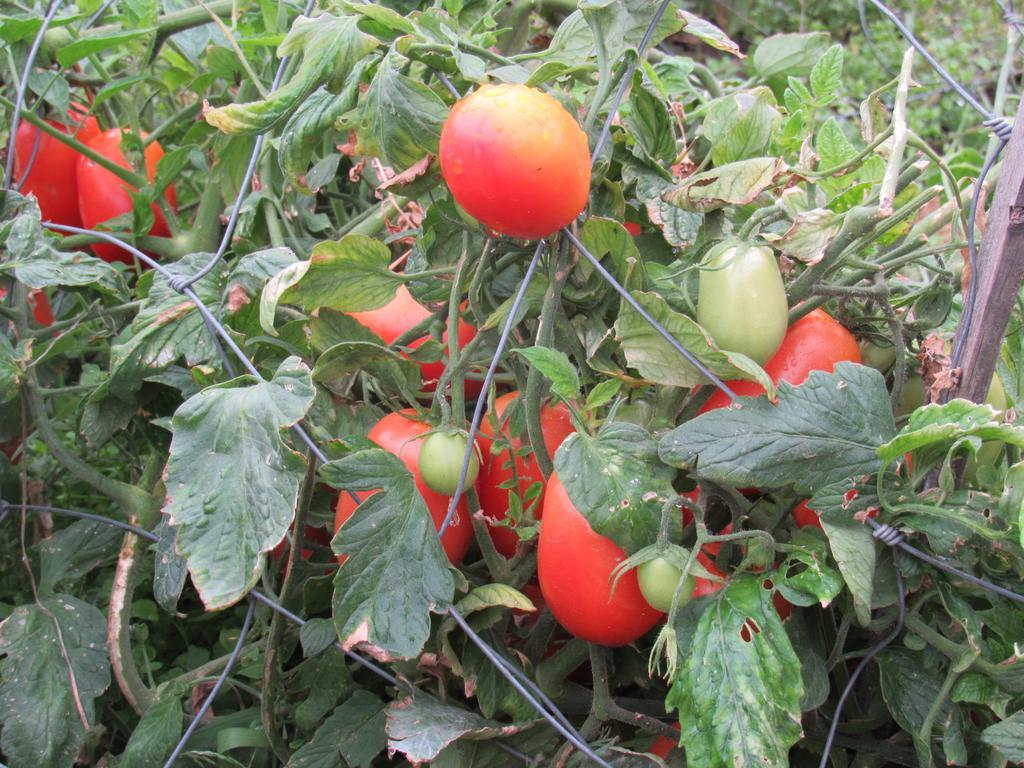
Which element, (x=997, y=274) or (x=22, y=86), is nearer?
(x=997, y=274)

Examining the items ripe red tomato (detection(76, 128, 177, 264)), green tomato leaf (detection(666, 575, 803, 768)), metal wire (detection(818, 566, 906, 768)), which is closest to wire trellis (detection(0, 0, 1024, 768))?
metal wire (detection(818, 566, 906, 768))

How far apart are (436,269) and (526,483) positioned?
0.19 m

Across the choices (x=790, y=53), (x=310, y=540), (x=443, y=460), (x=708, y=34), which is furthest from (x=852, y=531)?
(x=790, y=53)

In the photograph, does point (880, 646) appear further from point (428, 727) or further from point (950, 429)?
point (428, 727)

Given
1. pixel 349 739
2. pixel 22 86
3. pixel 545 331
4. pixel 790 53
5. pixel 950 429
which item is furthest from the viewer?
pixel 790 53

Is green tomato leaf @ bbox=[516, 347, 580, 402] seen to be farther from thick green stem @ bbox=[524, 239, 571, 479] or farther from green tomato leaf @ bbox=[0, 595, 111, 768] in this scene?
green tomato leaf @ bbox=[0, 595, 111, 768]

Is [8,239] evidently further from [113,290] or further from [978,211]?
[978,211]

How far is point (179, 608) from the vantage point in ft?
3.73

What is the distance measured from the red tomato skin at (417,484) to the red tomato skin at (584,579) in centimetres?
9

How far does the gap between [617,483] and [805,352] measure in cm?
20

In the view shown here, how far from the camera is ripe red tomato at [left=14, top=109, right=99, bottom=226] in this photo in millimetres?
1147

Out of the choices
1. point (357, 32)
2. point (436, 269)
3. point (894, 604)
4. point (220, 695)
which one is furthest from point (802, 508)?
point (220, 695)

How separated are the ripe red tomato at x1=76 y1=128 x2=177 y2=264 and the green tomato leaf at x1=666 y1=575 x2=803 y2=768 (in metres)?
0.85

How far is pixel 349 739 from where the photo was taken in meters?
0.81
